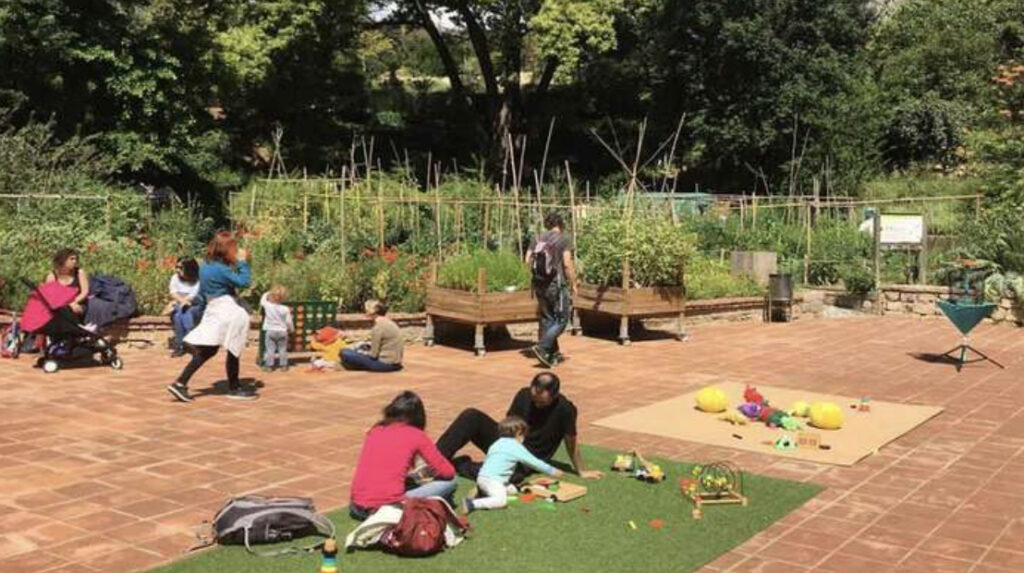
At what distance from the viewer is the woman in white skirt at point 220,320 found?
800cm

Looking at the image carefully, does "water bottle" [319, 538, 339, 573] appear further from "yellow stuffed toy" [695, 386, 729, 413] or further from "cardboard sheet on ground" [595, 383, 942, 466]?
"yellow stuffed toy" [695, 386, 729, 413]

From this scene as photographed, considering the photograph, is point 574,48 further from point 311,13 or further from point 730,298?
point 730,298

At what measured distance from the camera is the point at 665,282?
12.3 m

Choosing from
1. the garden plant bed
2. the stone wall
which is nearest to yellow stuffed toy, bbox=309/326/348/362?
the garden plant bed

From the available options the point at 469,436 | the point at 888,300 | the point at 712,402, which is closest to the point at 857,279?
the point at 888,300

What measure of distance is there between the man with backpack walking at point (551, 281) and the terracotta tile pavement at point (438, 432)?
29 centimetres

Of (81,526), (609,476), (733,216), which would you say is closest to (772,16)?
(733,216)

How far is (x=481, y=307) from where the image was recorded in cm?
1078

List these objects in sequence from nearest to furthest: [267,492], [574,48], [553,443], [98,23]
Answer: [267,492], [553,443], [98,23], [574,48]

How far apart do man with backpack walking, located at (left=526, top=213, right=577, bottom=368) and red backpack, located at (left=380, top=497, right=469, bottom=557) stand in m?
5.45

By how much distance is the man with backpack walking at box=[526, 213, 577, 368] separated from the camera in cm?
1002

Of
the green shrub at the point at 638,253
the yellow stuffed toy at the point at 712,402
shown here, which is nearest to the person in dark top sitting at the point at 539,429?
the yellow stuffed toy at the point at 712,402

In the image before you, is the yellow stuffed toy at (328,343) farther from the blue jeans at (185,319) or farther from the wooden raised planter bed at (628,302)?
the wooden raised planter bed at (628,302)

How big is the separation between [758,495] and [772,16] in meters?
25.7
